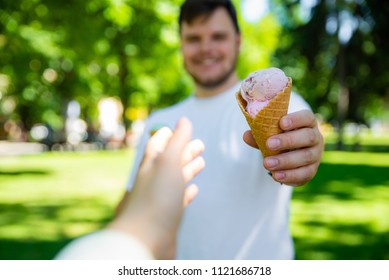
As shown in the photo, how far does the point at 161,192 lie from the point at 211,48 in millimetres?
1561

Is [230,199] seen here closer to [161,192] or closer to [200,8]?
[200,8]

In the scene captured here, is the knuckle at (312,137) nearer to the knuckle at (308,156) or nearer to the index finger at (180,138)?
the knuckle at (308,156)

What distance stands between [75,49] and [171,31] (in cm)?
248

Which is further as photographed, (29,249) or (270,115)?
(29,249)

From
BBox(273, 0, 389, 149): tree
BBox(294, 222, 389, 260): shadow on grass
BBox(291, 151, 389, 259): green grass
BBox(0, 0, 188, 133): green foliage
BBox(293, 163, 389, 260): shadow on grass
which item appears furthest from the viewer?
BBox(273, 0, 389, 149): tree

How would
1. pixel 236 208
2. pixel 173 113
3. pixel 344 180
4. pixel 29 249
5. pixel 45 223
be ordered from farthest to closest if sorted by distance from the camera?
1. pixel 344 180
2. pixel 45 223
3. pixel 29 249
4. pixel 173 113
5. pixel 236 208

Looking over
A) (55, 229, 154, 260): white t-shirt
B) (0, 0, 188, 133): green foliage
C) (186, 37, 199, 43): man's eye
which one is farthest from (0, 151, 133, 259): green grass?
(55, 229, 154, 260): white t-shirt

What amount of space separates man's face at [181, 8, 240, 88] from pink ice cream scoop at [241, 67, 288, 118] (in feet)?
3.34

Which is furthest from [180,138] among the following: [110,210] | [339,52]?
[339,52]

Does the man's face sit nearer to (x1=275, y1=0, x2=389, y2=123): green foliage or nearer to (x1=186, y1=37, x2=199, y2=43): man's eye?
(x1=186, y1=37, x2=199, y2=43): man's eye

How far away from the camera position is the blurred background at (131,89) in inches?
269

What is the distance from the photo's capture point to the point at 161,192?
3.82 ft

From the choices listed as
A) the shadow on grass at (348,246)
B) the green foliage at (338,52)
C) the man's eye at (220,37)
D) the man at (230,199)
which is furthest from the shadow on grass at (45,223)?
the green foliage at (338,52)

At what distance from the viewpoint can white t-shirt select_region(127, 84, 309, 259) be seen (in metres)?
2.30
